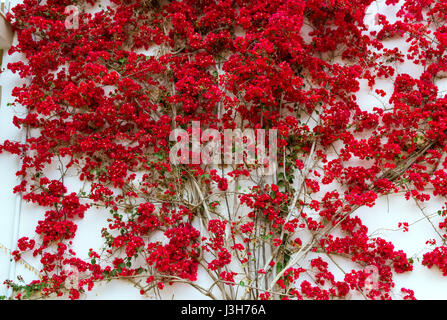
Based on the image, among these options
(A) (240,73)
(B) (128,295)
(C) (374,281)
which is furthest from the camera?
(A) (240,73)

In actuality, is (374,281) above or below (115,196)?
below

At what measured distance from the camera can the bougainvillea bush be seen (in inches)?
109

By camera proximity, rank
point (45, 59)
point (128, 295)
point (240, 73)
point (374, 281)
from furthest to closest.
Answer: point (45, 59), point (240, 73), point (128, 295), point (374, 281)

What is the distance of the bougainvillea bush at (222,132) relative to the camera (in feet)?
9.09

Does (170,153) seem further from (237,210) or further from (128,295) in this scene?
(128,295)

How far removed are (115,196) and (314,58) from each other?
7.18 feet

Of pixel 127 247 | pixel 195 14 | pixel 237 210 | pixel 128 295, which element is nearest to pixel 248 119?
pixel 237 210

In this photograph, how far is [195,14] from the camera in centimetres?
349

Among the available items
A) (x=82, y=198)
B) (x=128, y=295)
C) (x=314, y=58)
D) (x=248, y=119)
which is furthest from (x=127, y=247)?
(x=314, y=58)

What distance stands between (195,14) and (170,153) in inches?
58.0

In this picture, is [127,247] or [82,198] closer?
[127,247]

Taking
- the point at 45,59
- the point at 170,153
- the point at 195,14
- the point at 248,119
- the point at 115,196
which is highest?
the point at 195,14

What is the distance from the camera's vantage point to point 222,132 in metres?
3.12

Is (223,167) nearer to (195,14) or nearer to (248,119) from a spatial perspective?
(248,119)
